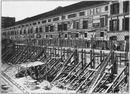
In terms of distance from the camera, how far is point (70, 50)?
19656mm

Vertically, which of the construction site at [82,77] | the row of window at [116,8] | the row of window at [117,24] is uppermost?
the row of window at [116,8]

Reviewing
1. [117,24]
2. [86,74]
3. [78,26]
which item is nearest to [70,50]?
[86,74]

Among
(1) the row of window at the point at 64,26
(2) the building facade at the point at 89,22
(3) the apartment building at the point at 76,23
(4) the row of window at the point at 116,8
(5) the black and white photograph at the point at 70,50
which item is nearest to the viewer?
(5) the black and white photograph at the point at 70,50

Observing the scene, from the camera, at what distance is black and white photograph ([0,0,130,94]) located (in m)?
14.2

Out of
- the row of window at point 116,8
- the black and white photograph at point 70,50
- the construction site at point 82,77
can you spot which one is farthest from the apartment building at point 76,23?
the construction site at point 82,77

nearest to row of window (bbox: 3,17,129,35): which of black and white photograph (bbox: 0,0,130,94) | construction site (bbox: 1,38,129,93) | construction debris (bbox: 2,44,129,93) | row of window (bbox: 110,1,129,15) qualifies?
black and white photograph (bbox: 0,0,130,94)

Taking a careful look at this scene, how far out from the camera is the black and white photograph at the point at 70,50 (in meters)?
14.2

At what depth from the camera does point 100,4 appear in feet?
96.8

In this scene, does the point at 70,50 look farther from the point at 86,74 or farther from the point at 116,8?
the point at 116,8

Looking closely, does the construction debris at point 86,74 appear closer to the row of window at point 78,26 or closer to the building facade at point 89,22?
the row of window at point 78,26

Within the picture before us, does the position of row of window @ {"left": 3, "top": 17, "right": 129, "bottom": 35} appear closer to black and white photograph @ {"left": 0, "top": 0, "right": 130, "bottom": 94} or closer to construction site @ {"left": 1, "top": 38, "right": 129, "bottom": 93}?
black and white photograph @ {"left": 0, "top": 0, "right": 130, "bottom": 94}

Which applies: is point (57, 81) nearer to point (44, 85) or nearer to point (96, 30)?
point (44, 85)

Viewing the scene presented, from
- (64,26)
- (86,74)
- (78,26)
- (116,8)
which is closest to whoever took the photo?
(86,74)

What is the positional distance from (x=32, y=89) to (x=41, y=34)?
32.7m
